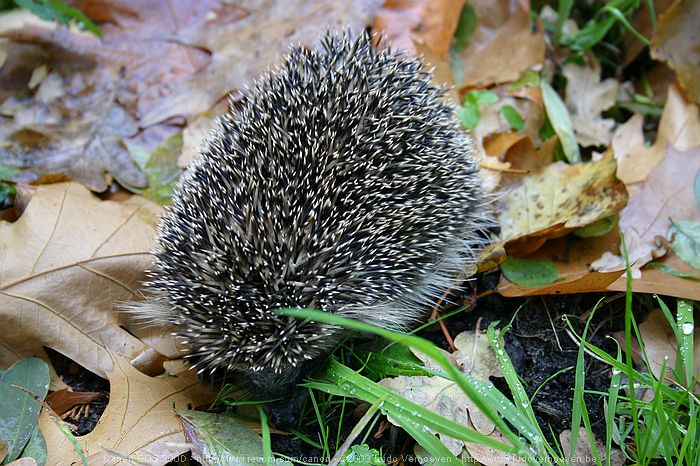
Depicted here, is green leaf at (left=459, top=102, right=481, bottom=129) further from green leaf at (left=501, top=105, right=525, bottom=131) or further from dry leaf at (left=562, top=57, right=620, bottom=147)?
dry leaf at (left=562, top=57, right=620, bottom=147)

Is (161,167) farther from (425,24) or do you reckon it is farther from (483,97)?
(483,97)

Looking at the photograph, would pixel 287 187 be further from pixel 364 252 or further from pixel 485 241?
pixel 485 241

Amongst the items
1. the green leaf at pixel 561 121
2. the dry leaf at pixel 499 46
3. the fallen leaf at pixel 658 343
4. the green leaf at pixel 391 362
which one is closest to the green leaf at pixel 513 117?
the green leaf at pixel 561 121

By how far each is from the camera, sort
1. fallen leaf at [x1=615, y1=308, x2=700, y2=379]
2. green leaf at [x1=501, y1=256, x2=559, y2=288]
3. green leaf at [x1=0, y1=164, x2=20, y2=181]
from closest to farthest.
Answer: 1. fallen leaf at [x1=615, y1=308, x2=700, y2=379]
2. green leaf at [x1=501, y1=256, x2=559, y2=288]
3. green leaf at [x1=0, y1=164, x2=20, y2=181]

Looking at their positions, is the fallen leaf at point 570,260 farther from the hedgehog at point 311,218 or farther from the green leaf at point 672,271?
the hedgehog at point 311,218

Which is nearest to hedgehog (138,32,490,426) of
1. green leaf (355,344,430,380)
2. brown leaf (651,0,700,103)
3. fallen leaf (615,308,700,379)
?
green leaf (355,344,430,380)
